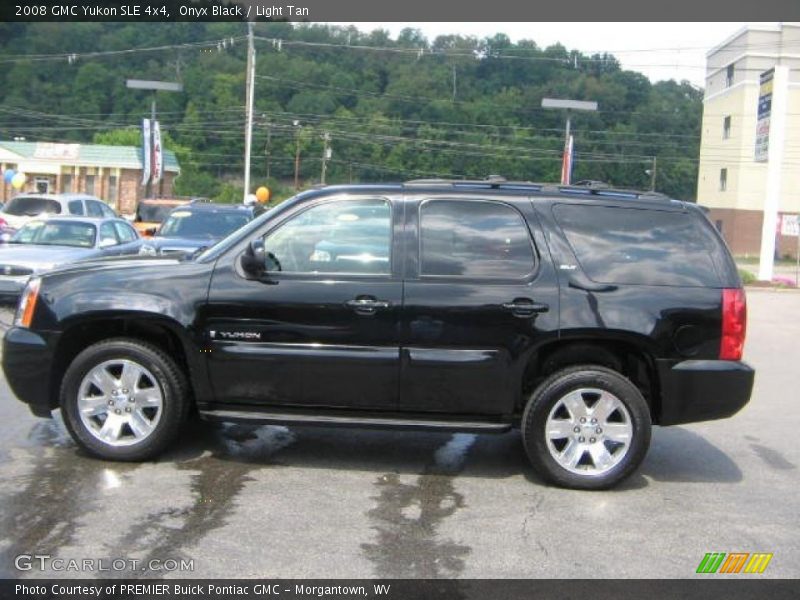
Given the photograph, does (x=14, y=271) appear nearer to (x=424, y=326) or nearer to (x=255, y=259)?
(x=255, y=259)

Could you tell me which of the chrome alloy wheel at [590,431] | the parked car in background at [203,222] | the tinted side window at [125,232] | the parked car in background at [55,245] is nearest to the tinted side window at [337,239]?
the chrome alloy wheel at [590,431]

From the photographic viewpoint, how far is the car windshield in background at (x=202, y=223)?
618 inches

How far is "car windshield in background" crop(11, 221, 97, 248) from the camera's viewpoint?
1433 cm

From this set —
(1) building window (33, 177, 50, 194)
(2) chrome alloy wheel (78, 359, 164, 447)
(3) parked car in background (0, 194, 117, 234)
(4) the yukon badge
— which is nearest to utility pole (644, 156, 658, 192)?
(1) building window (33, 177, 50, 194)

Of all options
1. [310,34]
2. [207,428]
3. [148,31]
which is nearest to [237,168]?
[148,31]

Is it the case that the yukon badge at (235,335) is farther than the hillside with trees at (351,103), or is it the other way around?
the hillside with trees at (351,103)

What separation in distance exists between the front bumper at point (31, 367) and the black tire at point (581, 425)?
3089 millimetres

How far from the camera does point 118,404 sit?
5.75m

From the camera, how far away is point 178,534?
459cm

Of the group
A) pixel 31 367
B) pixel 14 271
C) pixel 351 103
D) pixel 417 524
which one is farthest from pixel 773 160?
pixel 351 103

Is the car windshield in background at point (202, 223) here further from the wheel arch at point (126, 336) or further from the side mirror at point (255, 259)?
the side mirror at point (255, 259)

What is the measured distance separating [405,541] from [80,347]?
273cm

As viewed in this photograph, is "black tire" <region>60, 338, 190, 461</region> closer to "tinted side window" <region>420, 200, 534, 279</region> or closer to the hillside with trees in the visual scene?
"tinted side window" <region>420, 200, 534, 279</region>

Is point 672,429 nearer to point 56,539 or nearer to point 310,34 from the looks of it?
point 56,539
